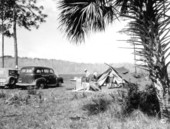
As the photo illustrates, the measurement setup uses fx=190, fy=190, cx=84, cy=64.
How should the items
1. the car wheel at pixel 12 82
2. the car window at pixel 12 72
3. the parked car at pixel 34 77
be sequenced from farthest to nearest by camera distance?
the car window at pixel 12 72 → the car wheel at pixel 12 82 → the parked car at pixel 34 77

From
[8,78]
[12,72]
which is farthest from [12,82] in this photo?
[12,72]

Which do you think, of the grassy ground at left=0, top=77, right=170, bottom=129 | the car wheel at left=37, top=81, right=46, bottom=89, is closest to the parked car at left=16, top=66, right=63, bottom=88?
the car wheel at left=37, top=81, right=46, bottom=89

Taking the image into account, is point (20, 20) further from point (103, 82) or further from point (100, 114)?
point (100, 114)

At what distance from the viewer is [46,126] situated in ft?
15.0

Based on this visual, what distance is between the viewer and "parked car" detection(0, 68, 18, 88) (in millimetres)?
14844

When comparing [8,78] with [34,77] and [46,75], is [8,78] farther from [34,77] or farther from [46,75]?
[46,75]

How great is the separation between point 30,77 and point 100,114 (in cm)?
988

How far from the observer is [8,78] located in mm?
14977

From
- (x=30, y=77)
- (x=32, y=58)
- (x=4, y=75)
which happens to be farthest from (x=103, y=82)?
(x=32, y=58)

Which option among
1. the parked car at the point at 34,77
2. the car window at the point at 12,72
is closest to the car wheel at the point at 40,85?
the parked car at the point at 34,77

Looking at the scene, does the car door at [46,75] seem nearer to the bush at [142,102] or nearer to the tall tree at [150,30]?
the bush at [142,102]

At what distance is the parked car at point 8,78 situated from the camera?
48.7 ft

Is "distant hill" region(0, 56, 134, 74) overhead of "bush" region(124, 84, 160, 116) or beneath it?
overhead

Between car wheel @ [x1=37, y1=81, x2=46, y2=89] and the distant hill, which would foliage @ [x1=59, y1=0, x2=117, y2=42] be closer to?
car wheel @ [x1=37, y1=81, x2=46, y2=89]
